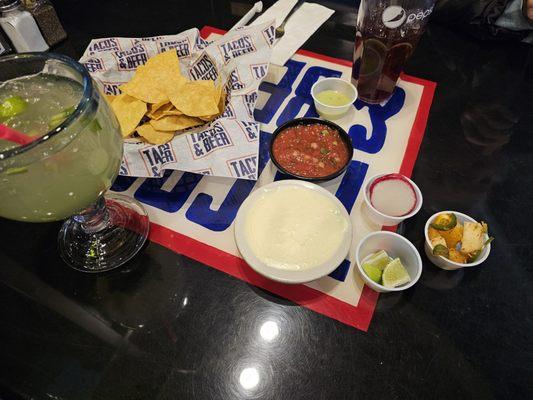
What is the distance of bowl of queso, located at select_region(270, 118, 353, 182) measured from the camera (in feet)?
3.93

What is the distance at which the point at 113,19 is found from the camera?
6.15 ft

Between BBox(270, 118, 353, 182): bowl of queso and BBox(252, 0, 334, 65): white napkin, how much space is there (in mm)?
455

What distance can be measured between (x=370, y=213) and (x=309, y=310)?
14.0 inches

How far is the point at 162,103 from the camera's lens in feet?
4.19

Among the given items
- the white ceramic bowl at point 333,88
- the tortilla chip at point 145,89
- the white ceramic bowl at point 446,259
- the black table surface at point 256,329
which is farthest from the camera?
the white ceramic bowl at point 333,88

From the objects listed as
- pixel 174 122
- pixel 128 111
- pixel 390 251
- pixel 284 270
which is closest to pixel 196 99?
pixel 174 122

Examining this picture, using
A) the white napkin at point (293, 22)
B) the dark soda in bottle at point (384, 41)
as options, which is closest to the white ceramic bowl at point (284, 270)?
the dark soda in bottle at point (384, 41)

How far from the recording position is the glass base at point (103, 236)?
104cm

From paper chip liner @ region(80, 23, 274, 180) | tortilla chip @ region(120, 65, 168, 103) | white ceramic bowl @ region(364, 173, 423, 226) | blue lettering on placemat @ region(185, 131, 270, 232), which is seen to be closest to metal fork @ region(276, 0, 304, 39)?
paper chip liner @ region(80, 23, 274, 180)

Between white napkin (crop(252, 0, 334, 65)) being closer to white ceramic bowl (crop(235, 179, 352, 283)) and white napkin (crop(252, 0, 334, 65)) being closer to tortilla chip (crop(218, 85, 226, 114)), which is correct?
tortilla chip (crop(218, 85, 226, 114))

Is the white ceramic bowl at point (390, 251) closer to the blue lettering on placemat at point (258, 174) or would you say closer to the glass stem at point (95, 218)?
the blue lettering on placemat at point (258, 174)

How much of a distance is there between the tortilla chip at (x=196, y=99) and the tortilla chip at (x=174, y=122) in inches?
1.8

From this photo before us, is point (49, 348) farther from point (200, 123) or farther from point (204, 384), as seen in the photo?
point (200, 123)

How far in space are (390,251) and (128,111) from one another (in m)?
0.96
